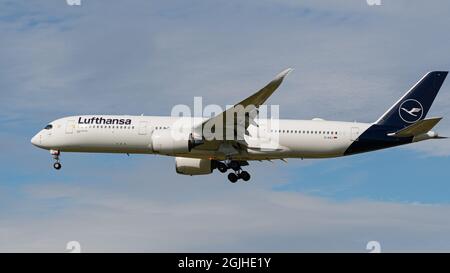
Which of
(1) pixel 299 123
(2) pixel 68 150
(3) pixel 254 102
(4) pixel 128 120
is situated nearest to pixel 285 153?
(1) pixel 299 123

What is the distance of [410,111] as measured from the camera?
194 ft

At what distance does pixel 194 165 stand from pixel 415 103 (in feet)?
52.7

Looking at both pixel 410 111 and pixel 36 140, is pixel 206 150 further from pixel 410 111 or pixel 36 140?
pixel 410 111

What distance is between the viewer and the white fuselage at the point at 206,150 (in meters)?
56.5

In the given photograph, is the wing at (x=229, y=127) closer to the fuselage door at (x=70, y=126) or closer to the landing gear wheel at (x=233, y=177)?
the landing gear wheel at (x=233, y=177)

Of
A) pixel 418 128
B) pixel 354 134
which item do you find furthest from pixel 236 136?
pixel 418 128

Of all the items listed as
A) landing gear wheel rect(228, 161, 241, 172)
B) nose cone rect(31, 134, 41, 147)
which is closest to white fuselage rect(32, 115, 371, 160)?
landing gear wheel rect(228, 161, 241, 172)

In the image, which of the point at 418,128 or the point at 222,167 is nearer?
the point at 418,128

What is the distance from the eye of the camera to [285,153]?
57.0 m

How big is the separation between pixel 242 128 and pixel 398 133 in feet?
34.5

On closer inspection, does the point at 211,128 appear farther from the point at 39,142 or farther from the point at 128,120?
the point at 39,142

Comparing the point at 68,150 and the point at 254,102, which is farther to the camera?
the point at 68,150

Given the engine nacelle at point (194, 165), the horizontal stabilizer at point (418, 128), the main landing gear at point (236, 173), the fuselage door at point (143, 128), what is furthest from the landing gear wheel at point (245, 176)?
the horizontal stabilizer at point (418, 128)

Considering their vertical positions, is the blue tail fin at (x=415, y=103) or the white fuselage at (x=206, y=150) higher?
the blue tail fin at (x=415, y=103)
